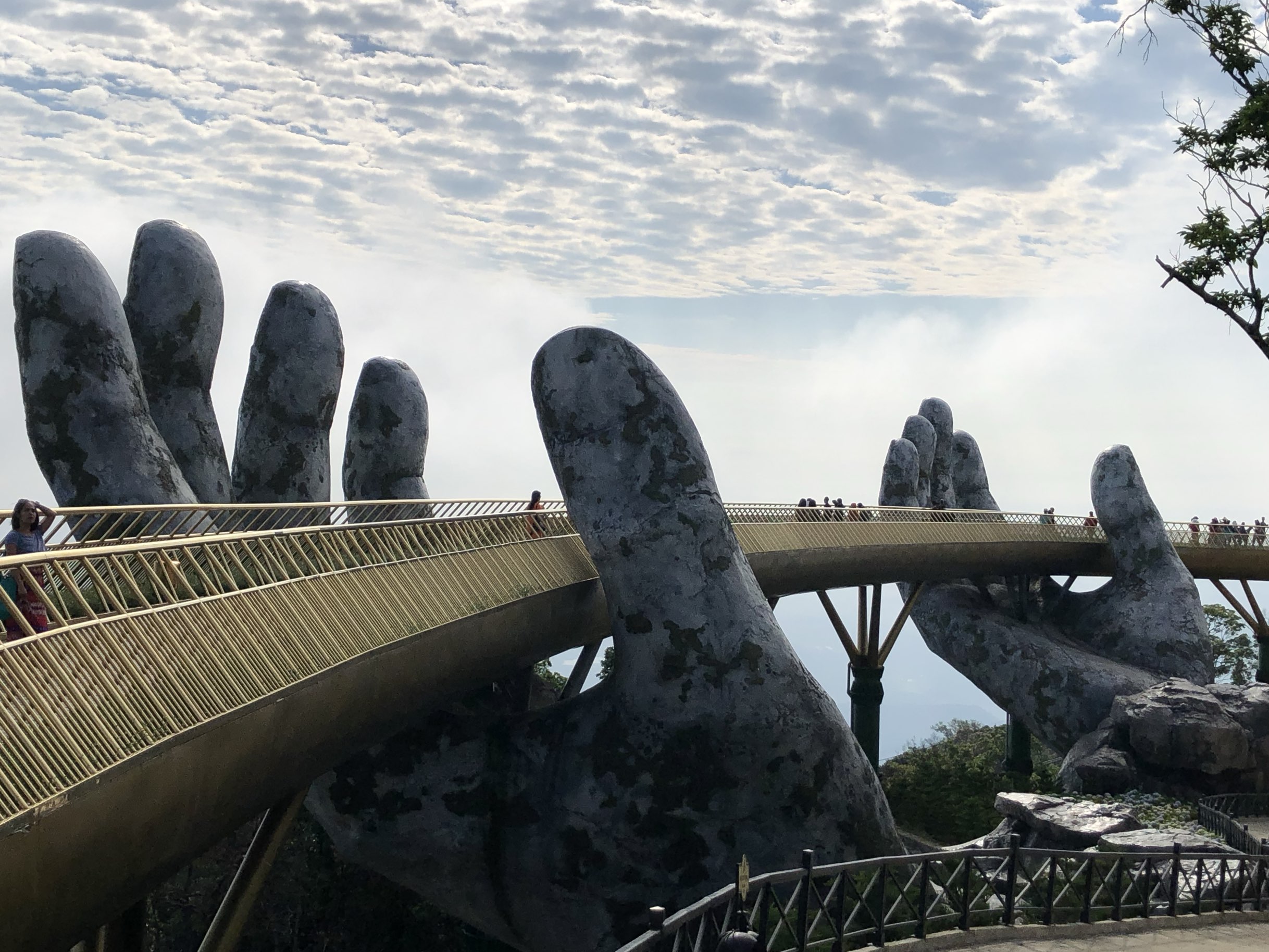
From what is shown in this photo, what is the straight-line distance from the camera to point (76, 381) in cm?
1980

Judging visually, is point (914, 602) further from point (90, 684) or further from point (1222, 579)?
point (90, 684)

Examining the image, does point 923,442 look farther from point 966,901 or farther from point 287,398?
point 966,901

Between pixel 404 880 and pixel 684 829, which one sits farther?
pixel 404 880

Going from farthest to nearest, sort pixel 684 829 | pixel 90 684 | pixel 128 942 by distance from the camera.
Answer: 1. pixel 684 829
2. pixel 128 942
3. pixel 90 684

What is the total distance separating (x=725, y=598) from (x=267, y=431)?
10301 millimetres

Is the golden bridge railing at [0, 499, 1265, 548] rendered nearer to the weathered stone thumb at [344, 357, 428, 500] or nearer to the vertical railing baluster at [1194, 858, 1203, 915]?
the weathered stone thumb at [344, 357, 428, 500]

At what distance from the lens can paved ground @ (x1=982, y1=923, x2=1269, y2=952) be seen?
13.6 metres

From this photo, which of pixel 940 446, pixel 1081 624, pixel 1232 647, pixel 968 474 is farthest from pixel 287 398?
pixel 1232 647

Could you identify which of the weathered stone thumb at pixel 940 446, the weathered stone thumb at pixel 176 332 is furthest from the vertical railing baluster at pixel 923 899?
the weathered stone thumb at pixel 940 446

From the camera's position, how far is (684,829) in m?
17.5

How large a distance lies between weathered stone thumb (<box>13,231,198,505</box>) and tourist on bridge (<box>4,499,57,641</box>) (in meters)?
7.82

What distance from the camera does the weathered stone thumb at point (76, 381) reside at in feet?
65.0

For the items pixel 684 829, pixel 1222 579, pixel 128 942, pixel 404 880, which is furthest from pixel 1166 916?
pixel 1222 579

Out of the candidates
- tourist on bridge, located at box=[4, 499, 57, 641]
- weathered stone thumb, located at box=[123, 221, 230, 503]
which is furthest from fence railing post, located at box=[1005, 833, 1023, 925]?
weathered stone thumb, located at box=[123, 221, 230, 503]
